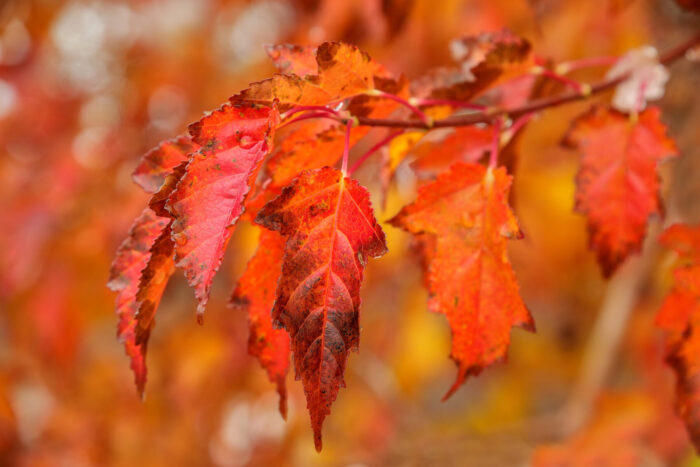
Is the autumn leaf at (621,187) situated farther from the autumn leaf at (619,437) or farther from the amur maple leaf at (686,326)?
the autumn leaf at (619,437)

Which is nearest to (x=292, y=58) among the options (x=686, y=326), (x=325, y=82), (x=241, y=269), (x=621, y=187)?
(x=325, y=82)

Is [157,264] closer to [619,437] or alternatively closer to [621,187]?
[621,187]

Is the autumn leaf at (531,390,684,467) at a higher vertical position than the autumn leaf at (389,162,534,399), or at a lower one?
lower

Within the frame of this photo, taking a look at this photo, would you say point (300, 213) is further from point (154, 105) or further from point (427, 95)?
point (154, 105)

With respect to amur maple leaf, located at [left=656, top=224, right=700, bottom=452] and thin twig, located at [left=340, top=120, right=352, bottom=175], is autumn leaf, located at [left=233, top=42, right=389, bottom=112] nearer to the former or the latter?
thin twig, located at [left=340, top=120, right=352, bottom=175]

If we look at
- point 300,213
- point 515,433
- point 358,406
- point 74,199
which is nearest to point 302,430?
point 358,406

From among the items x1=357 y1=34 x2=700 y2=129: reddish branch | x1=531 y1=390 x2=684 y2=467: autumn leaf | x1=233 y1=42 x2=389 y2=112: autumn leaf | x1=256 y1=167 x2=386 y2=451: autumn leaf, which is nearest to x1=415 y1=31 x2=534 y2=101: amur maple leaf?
x1=357 y1=34 x2=700 y2=129: reddish branch
